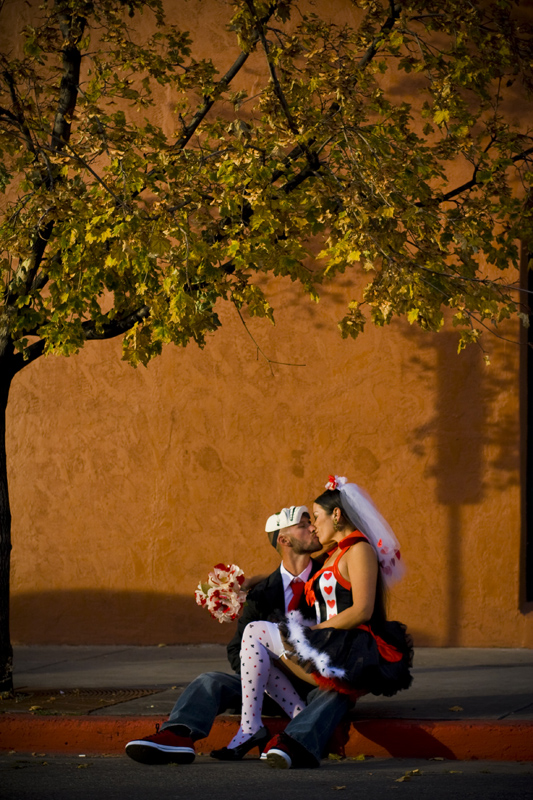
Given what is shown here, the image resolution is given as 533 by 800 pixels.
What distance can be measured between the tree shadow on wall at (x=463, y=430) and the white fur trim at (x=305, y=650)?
3.85 m

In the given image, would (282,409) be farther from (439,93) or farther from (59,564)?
(439,93)

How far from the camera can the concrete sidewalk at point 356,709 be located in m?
5.26

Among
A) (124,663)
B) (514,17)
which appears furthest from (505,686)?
(514,17)

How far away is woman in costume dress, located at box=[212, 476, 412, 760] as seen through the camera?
5008 millimetres

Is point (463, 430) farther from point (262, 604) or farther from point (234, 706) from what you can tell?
point (234, 706)

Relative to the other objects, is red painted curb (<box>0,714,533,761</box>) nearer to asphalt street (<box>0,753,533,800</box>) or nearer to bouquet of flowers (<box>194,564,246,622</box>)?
asphalt street (<box>0,753,533,800</box>)

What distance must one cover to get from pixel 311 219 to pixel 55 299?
172cm

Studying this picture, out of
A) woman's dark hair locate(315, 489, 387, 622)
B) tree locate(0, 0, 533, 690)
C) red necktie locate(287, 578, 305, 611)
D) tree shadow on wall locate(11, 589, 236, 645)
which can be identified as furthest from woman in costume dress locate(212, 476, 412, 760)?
tree shadow on wall locate(11, 589, 236, 645)

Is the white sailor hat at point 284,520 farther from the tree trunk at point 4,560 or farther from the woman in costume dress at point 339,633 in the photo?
the tree trunk at point 4,560

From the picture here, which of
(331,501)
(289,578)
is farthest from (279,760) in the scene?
(331,501)

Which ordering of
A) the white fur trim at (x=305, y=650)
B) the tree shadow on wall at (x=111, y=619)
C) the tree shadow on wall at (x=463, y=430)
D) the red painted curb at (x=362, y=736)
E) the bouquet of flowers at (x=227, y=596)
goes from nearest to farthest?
the white fur trim at (x=305, y=650), the red painted curb at (x=362, y=736), the bouquet of flowers at (x=227, y=596), the tree shadow on wall at (x=463, y=430), the tree shadow on wall at (x=111, y=619)

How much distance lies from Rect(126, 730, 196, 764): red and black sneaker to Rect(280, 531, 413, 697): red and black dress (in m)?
0.71

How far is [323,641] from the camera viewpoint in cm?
503

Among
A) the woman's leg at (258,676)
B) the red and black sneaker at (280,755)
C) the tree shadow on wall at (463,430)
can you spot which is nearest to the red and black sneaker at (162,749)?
the woman's leg at (258,676)
